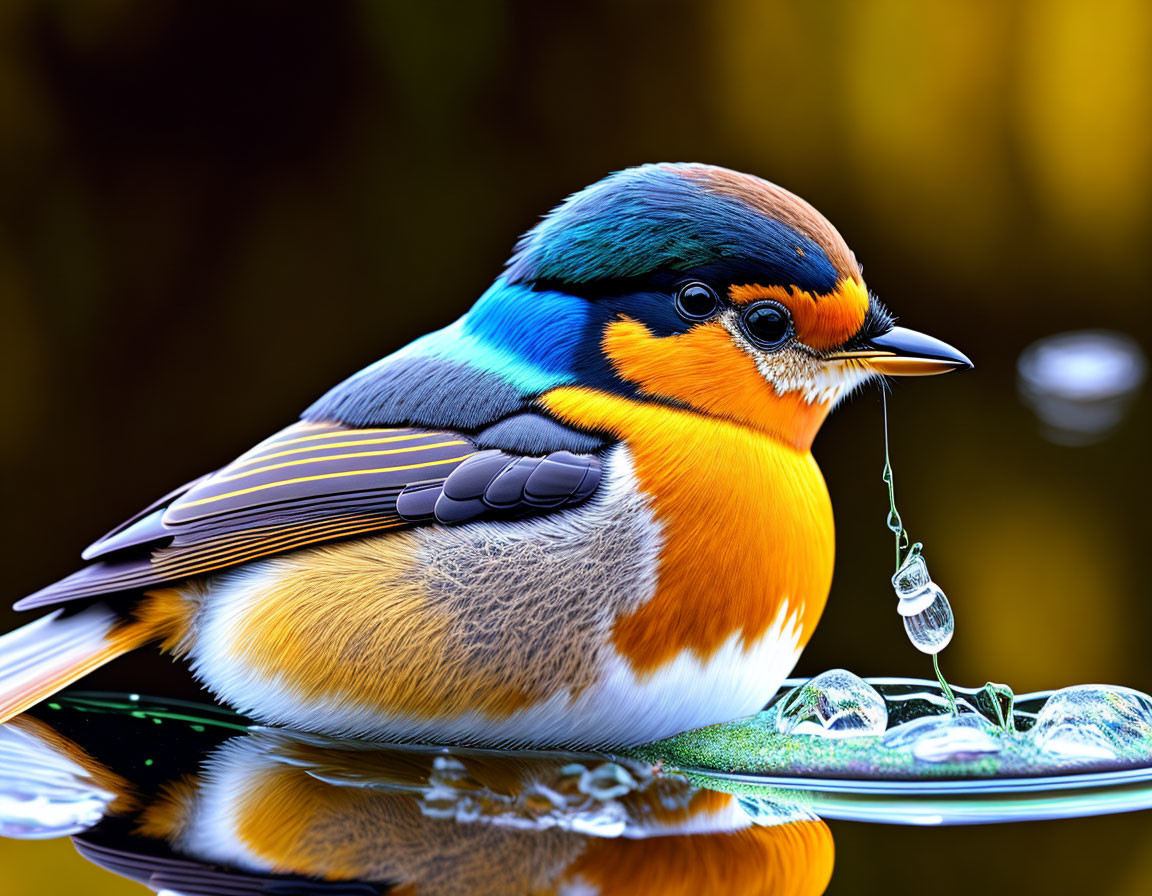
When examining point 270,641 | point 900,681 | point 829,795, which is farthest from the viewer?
point 900,681

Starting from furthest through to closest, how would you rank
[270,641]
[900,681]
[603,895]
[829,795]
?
[900,681]
[270,641]
[829,795]
[603,895]

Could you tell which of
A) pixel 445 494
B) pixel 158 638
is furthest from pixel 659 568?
pixel 158 638

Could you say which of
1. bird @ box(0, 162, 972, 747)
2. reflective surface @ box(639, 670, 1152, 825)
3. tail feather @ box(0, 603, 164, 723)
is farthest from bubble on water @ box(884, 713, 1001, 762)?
tail feather @ box(0, 603, 164, 723)

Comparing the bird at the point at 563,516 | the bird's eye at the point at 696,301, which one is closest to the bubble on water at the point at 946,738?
the bird at the point at 563,516

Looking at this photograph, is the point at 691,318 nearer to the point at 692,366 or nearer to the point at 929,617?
the point at 692,366

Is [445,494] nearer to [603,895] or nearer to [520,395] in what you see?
[520,395]
